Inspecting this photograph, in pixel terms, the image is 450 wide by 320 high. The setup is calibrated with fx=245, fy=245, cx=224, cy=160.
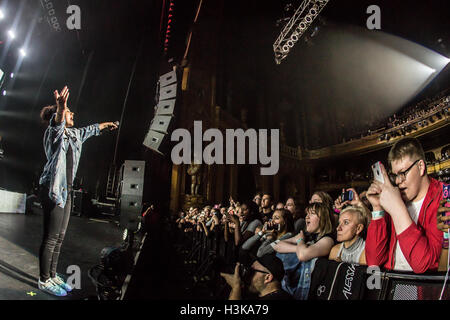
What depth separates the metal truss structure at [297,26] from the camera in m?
6.23

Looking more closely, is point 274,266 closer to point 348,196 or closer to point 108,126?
point 348,196

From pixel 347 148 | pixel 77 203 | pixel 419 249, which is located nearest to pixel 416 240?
pixel 419 249

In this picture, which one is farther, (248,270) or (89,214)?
(89,214)

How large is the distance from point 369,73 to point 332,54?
1.23 meters

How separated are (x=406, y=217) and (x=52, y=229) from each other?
293 centimetres

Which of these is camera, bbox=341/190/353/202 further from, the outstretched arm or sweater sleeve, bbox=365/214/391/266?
the outstretched arm

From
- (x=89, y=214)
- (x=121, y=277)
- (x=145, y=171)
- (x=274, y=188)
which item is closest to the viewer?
(x=121, y=277)

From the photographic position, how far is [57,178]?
8.11ft

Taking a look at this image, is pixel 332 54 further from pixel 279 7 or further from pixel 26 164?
pixel 26 164

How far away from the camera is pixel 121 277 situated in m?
2.48

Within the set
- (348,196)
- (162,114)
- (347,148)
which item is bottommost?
(348,196)

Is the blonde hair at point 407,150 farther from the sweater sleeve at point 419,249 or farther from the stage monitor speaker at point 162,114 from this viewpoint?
the stage monitor speaker at point 162,114

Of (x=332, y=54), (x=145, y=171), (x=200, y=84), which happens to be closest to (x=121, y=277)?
(x=145, y=171)

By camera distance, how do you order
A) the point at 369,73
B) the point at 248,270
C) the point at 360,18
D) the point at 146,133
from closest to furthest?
the point at 248,270
the point at 146,133
the point at 360,18
the point at 369,73
